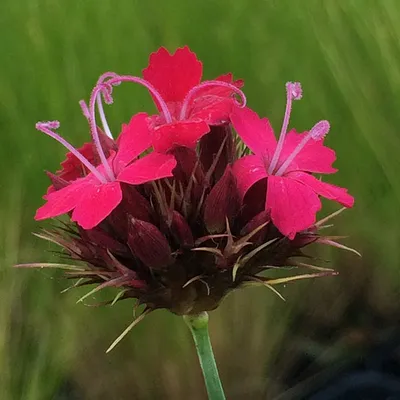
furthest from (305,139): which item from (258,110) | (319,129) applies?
(258,110)

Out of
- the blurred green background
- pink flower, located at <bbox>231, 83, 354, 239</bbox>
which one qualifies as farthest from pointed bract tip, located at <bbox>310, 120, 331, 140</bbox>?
the blurred green background

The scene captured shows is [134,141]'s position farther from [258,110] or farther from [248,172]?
[258,110]

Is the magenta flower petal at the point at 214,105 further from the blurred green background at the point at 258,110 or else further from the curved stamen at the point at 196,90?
the blurred green background at the point at 258,110

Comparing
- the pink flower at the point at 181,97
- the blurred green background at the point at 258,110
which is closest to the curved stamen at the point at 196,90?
the pink flower at the point at 181,97

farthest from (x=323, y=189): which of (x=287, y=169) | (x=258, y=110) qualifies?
(x=258, y=110)

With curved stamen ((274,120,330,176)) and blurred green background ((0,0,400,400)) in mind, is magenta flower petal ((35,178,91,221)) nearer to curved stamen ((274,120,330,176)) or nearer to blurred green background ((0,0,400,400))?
curved stamen ((274,120,330,176))

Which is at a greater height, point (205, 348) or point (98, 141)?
point (98, 141)

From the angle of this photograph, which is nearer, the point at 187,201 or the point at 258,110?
the point at 187,201
